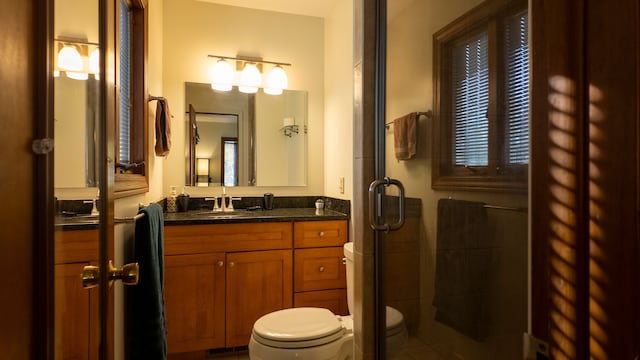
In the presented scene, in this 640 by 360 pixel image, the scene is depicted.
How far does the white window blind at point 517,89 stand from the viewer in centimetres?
78

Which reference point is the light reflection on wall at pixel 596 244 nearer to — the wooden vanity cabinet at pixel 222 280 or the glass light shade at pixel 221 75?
the wooden vanity cabinet at pixel 222 280

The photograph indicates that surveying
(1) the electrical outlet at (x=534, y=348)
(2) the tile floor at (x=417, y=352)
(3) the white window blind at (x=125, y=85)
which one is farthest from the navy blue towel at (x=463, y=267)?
(3) the white window blind at (x=125, y=85)

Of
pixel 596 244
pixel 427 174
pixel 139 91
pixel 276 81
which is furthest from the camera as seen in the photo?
pixel 276 81

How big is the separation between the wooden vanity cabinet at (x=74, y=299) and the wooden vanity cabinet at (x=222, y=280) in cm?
142

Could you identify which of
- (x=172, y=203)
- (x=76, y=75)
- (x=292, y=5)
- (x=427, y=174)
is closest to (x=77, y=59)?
(x=76, y=75)

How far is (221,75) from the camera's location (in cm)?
281

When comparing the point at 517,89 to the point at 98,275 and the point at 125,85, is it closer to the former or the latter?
the point at 98,275

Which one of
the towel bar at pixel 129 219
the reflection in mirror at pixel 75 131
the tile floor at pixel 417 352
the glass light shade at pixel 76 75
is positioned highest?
the glass light shade at pixel 76 75

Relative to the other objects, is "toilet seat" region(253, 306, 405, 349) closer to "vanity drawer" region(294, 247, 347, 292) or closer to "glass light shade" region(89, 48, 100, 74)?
"vanity drawer" region(294, 247, 347, 292)

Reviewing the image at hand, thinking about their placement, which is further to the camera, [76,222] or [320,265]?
[320,265]

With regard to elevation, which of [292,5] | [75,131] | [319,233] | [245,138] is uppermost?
[292,5]

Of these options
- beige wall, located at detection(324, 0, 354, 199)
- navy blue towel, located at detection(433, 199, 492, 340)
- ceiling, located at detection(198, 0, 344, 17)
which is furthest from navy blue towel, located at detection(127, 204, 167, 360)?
ceiling, located at detection(198, 0, 344, 17)

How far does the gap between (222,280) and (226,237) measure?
0.90 feet

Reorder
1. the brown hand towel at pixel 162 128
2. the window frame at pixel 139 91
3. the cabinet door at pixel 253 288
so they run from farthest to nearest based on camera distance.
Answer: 1. the cabinet door at pixel 253 288
2. the brown hand towel at pixel 162 128
3. the window frame at pixel 139 91
